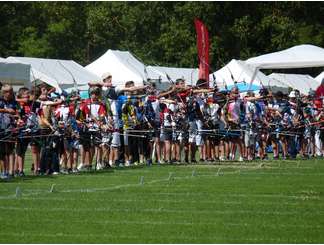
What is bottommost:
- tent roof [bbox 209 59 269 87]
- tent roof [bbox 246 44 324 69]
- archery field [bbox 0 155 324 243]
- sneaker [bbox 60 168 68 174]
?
sneaker [bbox 60 168 68 174]

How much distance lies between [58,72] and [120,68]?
388 cm

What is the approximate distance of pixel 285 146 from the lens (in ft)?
108

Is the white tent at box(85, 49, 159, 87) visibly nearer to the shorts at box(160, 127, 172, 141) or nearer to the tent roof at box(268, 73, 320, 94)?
the tent roof at box(268, 73, 320, 94)

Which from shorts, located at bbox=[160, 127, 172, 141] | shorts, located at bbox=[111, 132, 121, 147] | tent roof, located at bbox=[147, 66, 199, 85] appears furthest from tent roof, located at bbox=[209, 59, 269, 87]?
shorts, located at bbox=[111, 132, 121, 147]

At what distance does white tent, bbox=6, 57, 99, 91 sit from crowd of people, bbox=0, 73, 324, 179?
9.86 m

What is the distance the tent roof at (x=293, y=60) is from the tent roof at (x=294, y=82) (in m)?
10.1

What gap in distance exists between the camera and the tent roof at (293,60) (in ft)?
133

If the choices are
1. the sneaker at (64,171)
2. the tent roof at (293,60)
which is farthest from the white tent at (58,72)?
the sneaker at (64,171)

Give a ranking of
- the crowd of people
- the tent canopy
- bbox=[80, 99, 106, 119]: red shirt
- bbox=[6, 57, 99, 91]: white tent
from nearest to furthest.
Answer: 1. the crowd of people
2. bbox=[80, 99, 106, 119]: red shirt
3. the tent canopy
4. bbox=[6, 57, 99, 91]: white tent

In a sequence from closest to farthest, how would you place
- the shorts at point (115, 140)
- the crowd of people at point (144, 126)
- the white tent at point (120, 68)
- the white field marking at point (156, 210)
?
A: the white field marking at point (156, 210) < the crowd of people at point (144, 126) < the shorts at point (115, 140) < the white tent at point (120, 68)

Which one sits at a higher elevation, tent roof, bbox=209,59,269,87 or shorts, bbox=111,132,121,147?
tent roof, bbox=209,59,269,87

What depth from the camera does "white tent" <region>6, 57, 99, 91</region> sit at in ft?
132

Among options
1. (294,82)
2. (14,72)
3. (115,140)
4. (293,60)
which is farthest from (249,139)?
(294,82)

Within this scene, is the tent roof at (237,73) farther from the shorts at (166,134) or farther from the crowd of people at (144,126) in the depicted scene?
the shorts at (166,134)
